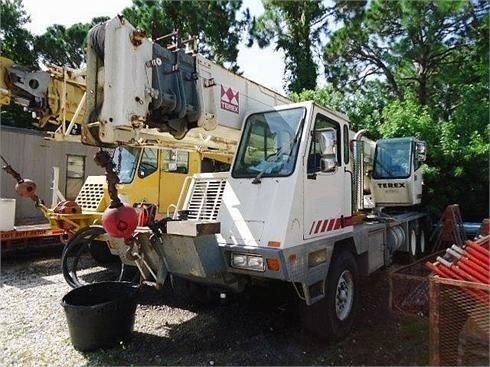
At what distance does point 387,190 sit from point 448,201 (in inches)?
106

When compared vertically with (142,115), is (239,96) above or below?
above

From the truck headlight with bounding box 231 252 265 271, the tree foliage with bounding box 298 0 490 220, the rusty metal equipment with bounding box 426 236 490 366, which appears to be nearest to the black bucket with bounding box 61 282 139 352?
the truck headlight with bounding box 231 252 265 271

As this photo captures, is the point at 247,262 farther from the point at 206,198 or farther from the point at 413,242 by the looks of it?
the point at 413,242

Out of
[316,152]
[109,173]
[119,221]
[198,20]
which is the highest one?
[198,20]

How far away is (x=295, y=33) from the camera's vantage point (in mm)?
18234

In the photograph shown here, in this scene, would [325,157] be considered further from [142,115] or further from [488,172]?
[488,172]

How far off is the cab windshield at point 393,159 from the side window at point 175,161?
4352 mm

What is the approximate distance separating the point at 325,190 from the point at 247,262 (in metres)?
1.32

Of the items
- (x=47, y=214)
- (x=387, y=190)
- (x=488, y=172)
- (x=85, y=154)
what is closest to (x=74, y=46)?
(x=85, y=154)

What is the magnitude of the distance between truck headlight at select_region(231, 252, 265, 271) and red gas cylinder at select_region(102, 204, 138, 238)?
3.30 ft

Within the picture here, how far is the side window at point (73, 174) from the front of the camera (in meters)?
12.3

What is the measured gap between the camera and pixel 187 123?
4.07 metres

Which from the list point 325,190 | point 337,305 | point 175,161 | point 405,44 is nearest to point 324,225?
point 325,190

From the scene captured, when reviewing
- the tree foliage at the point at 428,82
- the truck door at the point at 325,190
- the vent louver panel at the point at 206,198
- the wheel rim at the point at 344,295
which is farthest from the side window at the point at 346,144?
the tree foliage at the point at 428,82
